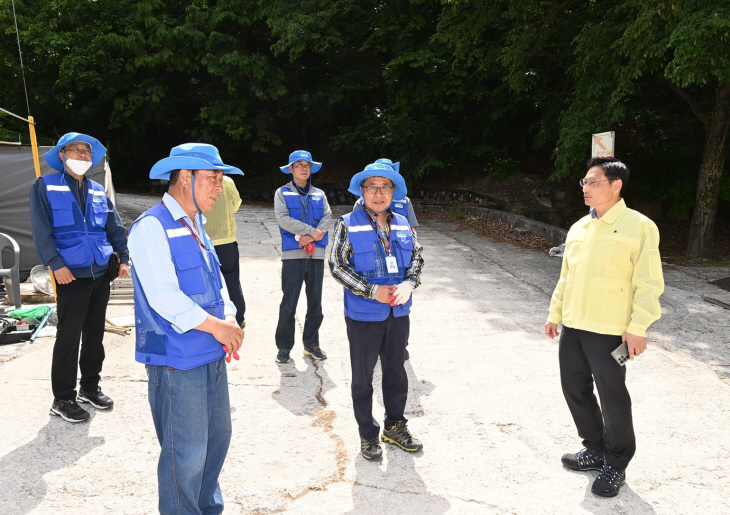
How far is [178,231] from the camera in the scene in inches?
105

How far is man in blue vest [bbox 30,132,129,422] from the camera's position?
168 inches

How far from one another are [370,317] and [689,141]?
53.9 feet

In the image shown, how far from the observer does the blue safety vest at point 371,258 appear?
3.81 metres

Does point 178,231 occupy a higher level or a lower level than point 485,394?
higher

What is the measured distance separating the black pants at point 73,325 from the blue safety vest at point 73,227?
0.16 m

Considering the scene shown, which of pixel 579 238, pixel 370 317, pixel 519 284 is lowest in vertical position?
pixel 519 284

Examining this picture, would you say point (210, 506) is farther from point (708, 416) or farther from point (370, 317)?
point (708, 416)

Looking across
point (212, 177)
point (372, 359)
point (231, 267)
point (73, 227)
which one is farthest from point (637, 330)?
point (231, 267)

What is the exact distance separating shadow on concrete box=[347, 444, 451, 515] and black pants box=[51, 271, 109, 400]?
2148mm

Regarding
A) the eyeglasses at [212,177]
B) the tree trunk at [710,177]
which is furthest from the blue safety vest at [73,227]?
the tree trunk at [710,177]

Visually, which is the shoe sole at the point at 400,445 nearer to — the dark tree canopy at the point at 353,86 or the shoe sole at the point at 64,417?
the shoe sole at the point at 64,417

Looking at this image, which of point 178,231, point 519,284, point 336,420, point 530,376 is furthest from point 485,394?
point 519,284

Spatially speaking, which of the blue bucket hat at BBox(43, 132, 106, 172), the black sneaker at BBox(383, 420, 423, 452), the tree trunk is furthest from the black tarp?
the tree trunk

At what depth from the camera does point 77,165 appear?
4375mm
